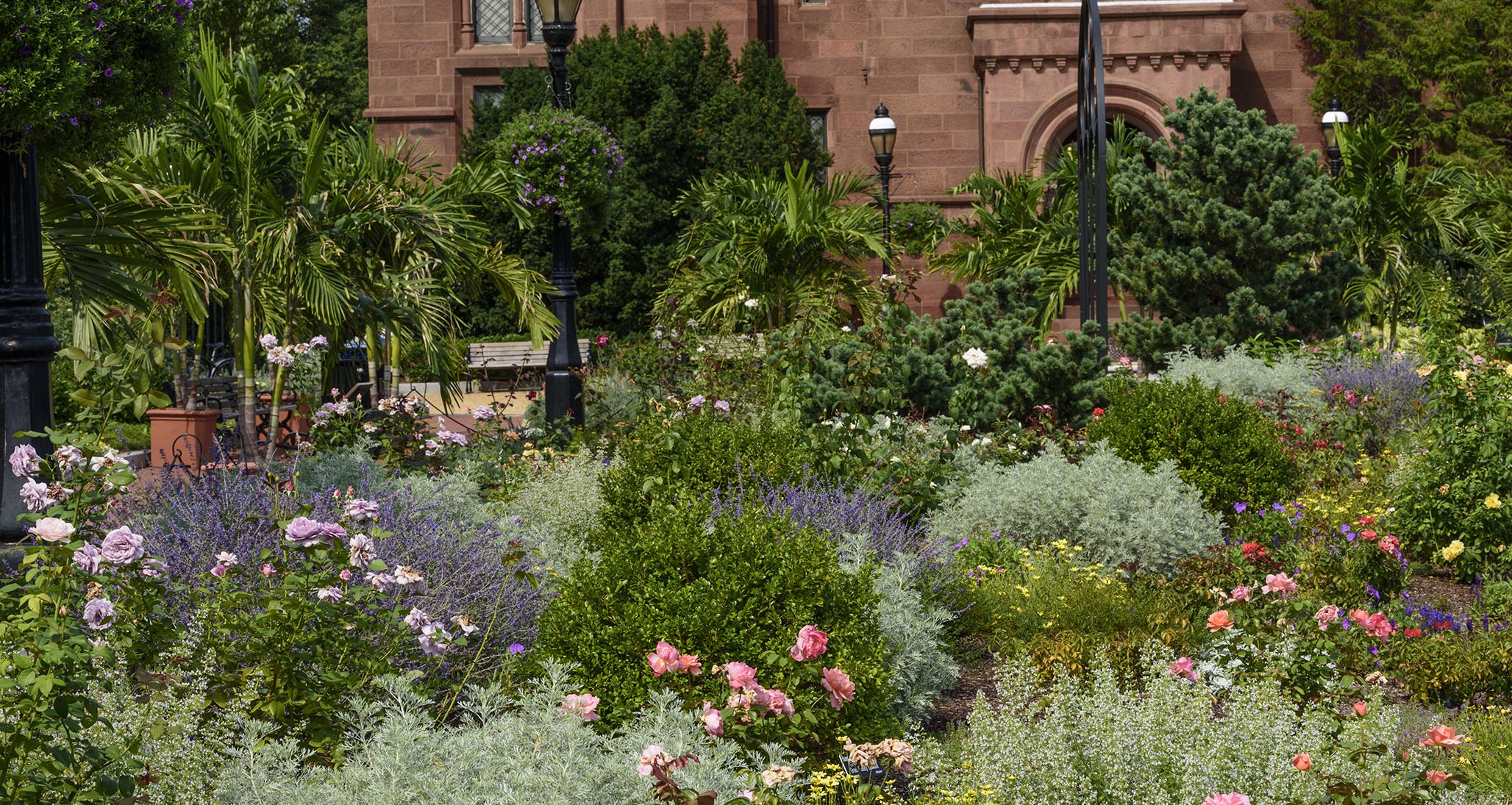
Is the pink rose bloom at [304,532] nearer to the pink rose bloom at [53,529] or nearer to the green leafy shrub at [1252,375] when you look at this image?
the pink rose bloom at [53,529]

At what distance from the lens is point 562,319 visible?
392 inches

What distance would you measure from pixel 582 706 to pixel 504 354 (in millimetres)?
14640

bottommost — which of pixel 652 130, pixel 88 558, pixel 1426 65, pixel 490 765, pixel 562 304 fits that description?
pixel 490 765

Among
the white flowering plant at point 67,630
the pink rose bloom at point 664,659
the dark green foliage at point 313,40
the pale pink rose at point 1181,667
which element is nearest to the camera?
the white flowering plant at point 67,630

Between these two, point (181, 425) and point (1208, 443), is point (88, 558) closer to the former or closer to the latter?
point (1208, 443)

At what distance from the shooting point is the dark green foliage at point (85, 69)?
4.29m

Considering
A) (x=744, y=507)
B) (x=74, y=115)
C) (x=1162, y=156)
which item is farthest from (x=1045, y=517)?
(x=1162, y=156)

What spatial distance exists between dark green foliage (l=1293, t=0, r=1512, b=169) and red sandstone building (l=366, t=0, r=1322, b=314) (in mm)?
577

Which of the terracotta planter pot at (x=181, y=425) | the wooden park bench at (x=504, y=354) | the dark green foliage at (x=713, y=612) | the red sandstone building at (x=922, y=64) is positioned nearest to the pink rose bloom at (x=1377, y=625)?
the dark green foliage at (x=713, y=612)

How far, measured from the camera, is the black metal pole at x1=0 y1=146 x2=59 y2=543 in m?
4.50

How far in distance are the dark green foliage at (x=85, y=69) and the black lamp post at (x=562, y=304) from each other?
4.58m

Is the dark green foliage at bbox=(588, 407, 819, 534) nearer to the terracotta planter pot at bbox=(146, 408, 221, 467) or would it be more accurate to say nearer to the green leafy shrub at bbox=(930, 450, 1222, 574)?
the green leafy shrub at bbox=(930, 450, 1222, 574)

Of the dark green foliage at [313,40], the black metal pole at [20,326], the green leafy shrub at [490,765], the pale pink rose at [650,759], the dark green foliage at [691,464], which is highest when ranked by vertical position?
the dark green foliage at [313,40]

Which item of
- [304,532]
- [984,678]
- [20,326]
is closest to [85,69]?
[20,326]
